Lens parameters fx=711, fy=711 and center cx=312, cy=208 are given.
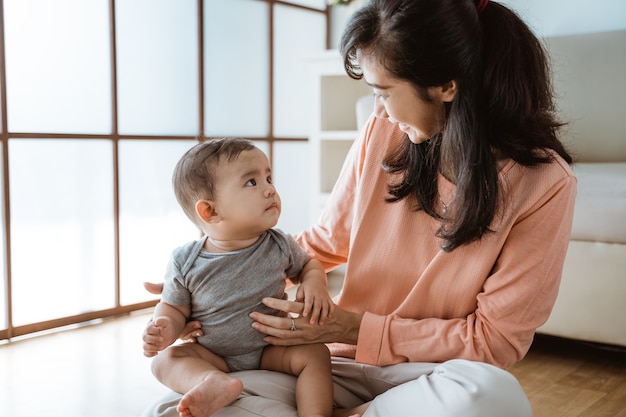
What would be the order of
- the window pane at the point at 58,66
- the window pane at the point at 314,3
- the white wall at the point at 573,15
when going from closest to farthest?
the window pane at the point at 58,66
the white wall at the point at 573,15
the window pane at the point at 314,3

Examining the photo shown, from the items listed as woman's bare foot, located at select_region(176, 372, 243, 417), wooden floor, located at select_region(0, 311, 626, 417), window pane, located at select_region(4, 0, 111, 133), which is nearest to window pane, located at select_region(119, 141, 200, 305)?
window pane, located at select_region(4, 0, 111, 133)

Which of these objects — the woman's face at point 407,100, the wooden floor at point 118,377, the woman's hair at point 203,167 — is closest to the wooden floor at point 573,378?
the wooden floor at point 118,377

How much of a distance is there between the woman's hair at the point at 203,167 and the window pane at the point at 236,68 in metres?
1.85

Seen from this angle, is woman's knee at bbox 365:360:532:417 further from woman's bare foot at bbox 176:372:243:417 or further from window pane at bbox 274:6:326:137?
window pane at bbox 274:6:326:137

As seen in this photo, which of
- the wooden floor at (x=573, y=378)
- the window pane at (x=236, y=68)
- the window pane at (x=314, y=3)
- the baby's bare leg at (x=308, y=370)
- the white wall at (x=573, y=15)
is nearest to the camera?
the baby's bare leg at (x=308, y=370)

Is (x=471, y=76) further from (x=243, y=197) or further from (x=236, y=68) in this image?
(x=236, y=68)

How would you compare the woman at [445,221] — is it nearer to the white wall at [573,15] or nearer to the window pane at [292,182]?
the white wall at [573,15]

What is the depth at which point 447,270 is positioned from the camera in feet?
4.26

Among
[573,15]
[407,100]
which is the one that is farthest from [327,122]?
[407,100]

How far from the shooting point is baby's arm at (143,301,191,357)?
1.22m

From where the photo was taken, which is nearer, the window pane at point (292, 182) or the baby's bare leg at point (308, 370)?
the baby's bare leg at point (308, 370)

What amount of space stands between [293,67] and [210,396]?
2733mm

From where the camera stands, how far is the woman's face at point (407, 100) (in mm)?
1173

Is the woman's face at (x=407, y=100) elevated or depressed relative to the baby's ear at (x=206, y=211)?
elevated
